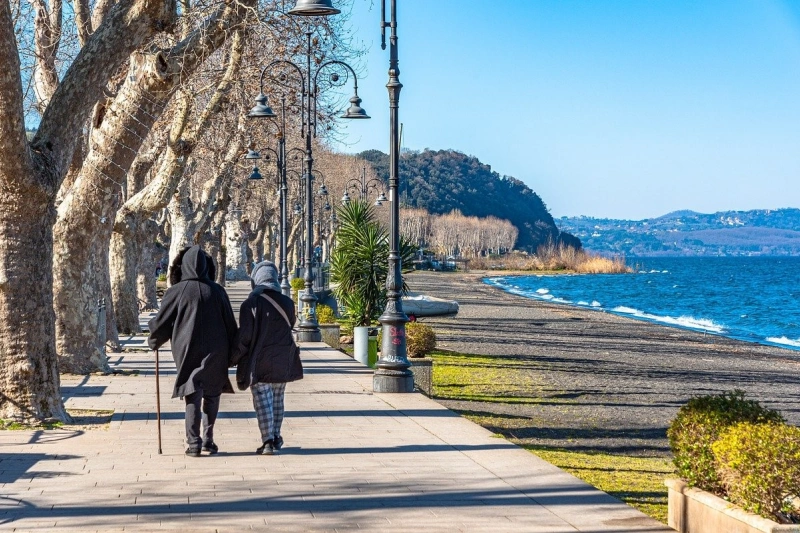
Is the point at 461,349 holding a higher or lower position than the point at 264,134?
lower

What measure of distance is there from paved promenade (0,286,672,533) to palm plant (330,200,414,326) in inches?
491

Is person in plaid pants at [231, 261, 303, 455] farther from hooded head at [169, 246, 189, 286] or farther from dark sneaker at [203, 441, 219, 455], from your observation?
hooded head at [169, 246, 189, 286]

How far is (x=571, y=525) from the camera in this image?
24.0 feet

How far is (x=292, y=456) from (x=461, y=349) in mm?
20188

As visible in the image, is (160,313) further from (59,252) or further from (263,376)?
(59,252)

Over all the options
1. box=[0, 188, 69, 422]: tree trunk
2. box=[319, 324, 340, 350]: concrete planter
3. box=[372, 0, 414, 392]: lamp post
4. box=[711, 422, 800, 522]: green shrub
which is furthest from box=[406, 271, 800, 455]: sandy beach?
box=[711, 422, 800, 522]: green shrub

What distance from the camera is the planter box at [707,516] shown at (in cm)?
612

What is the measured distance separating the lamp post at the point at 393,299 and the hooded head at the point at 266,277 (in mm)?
5122

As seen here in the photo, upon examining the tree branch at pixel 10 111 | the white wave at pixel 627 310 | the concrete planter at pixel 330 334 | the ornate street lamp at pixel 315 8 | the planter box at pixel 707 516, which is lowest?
the white wave at pixel 627 310

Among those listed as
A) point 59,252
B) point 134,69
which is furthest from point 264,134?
point 59,252

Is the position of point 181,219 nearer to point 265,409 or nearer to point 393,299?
point 393,299

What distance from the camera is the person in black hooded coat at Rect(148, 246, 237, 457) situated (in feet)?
31.9

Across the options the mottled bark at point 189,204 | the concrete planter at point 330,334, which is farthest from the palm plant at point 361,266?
the mottled bark at point 189,204

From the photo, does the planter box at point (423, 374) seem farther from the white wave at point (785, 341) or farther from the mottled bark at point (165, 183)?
the white wave at point (785, 341)
